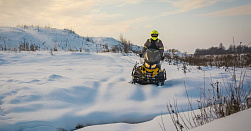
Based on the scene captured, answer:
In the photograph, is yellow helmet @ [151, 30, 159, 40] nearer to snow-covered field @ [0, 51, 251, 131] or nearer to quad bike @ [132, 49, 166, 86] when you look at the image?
quad bike @ [132, 49, 166, 86]

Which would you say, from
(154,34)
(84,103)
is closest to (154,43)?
(154,34)

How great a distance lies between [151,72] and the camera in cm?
550

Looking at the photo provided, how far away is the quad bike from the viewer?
5434mm

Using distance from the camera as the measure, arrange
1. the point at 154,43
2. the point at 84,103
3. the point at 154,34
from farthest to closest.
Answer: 1. the point at 154,43
2. the point at 154,34
3. the point at 84,103

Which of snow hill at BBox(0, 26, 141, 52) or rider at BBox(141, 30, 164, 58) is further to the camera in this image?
snow hill at BBox(0, 26, 141, 52)

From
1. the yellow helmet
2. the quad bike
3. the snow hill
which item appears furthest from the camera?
the snow hill

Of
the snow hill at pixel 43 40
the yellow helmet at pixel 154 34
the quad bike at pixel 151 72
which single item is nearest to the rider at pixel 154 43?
the yellow helmet at pixel 154 34

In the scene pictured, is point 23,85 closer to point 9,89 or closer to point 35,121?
point 9,89

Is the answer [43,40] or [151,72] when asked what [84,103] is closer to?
[151,72]

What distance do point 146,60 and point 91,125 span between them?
9.91ft

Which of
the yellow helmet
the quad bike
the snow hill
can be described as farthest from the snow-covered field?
the snow hill

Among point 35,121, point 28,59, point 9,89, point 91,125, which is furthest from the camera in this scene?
point 28,59

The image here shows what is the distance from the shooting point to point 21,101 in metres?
3.63

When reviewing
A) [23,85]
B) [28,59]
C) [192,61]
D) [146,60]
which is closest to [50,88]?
[23,85]
